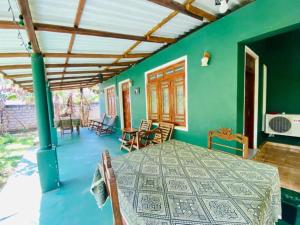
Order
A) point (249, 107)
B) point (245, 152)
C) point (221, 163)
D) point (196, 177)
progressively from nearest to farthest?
1. point (196, 177)
2. point (221, 163)
3. point (245, 152)
4. point (249, 107)

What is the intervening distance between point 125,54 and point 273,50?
12.6ft

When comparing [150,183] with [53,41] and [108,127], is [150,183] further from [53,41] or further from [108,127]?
[108,127]

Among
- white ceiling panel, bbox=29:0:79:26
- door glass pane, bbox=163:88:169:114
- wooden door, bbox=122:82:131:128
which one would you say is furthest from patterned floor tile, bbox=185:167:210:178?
wooden door, bbox=122:82:131:128

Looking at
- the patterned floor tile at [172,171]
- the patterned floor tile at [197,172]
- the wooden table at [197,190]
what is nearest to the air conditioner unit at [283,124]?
the wooden table at [197,190]

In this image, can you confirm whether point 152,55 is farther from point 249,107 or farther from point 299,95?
point 299,95

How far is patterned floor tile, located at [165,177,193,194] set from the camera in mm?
1213

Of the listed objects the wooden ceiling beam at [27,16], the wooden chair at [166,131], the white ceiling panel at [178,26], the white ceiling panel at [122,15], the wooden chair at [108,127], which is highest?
the white ceiling panel at [178,26]

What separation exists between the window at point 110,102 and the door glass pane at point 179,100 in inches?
175

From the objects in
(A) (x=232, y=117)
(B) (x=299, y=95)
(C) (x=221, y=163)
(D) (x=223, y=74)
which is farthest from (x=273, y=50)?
(C) (x=221, y=163)

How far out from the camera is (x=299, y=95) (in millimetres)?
3758

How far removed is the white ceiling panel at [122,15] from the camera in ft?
6.48

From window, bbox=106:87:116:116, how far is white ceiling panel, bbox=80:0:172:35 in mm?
5138

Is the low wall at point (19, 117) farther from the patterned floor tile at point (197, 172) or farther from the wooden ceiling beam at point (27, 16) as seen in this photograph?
the patterned floor tile at point (197, 172)

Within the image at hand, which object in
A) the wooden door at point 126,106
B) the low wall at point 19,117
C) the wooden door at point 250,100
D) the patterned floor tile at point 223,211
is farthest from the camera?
the low wall at point 19,117
